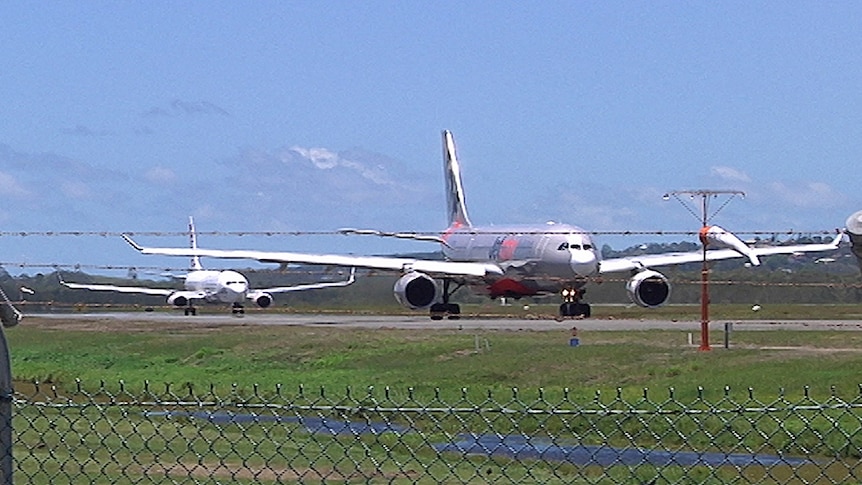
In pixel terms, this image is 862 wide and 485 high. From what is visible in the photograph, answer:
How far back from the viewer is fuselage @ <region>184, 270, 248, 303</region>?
6731 cm

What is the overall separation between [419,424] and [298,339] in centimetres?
1638

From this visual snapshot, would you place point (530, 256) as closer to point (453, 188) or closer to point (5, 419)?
point (453, 188)

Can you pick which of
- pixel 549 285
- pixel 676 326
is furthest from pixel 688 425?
pixel 549 285

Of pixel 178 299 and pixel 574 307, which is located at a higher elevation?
pixel 178 299

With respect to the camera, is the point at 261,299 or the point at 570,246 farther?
the point at 261,299

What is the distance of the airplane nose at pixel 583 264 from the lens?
1671 inches

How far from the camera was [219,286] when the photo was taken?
67.5 meters

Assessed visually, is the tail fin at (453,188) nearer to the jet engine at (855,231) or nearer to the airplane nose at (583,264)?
the airplane nose at (583,264)

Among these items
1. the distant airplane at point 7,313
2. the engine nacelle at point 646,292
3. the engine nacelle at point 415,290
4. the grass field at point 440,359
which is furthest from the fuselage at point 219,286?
the distant airplane at point 7,313

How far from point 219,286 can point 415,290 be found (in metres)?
27.3

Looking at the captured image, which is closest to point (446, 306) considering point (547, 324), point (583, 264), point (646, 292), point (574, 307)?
point (583, 264)

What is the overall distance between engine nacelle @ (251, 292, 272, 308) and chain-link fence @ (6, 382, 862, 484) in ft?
171

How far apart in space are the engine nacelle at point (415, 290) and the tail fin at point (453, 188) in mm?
17971

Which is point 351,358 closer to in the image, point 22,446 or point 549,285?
point 549,285
